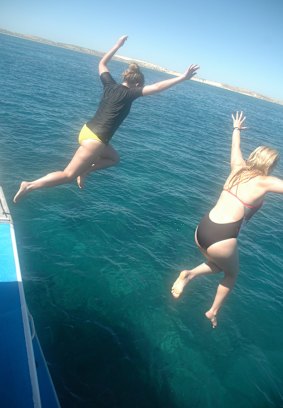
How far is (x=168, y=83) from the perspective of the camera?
18.7 ft

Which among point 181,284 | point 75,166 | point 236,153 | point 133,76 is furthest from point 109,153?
point 181,284

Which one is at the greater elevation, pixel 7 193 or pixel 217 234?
pixel 217 234

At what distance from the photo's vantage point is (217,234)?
18.1 feet

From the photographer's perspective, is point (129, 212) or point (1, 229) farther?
point (129, 212)

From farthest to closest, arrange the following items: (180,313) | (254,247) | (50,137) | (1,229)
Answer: (50,137) → (254,247) → (180,313) → (1,229)

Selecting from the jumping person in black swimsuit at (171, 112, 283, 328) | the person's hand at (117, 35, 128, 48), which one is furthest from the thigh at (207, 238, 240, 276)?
the person's hand at (117, 35, 128, 48)

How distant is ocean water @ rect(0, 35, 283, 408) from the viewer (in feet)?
22.2

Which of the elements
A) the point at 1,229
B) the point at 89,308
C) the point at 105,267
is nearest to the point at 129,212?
the point at 105,267

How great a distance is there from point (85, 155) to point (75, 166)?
1.12ft

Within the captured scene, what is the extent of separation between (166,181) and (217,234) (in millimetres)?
12243

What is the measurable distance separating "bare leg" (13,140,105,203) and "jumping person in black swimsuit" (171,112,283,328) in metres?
2.75

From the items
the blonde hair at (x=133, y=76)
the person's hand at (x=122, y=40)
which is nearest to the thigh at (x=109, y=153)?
the blonde hair at (x=133, y=76)

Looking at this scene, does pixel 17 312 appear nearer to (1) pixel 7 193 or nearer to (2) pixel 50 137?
(1) pixel 7 193

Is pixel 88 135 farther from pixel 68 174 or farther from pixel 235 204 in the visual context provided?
pixel 235 204
